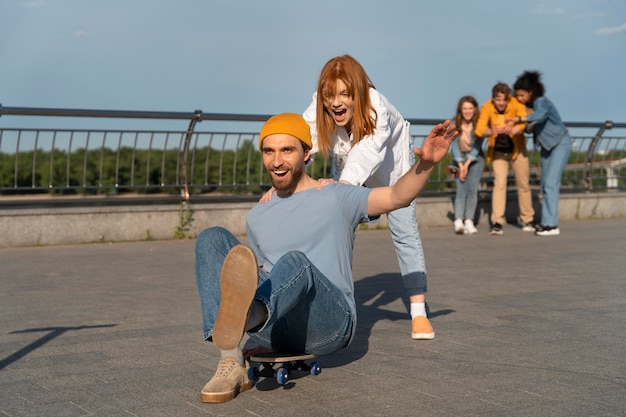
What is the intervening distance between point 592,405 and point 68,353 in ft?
9.34

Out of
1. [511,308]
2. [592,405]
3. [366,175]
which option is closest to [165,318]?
[366,175]

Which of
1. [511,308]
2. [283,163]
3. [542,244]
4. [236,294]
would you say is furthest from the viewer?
[542,244]

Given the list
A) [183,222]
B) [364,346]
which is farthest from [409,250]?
[183,222]

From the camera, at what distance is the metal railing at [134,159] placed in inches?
480

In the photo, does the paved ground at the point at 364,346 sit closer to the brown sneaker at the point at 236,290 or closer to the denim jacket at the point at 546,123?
the brown sneaker at the point at 236,290

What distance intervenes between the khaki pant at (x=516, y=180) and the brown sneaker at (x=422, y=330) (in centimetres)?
830

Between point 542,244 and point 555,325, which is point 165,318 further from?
point 542,244

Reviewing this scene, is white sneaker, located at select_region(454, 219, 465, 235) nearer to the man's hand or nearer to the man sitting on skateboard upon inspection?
the man sitting on skateboard

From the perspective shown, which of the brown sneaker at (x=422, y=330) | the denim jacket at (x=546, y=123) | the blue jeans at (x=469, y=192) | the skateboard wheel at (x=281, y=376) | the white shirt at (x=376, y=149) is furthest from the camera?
the blue jeans at (x=469, y=192)

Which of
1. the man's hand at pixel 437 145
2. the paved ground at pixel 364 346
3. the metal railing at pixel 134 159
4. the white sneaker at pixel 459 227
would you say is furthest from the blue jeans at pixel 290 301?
the white sneaker at pixel 459 227

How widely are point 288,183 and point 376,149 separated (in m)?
1.03

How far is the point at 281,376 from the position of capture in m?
4.74

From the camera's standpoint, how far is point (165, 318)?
6.99m

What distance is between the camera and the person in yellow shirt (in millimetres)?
14070
